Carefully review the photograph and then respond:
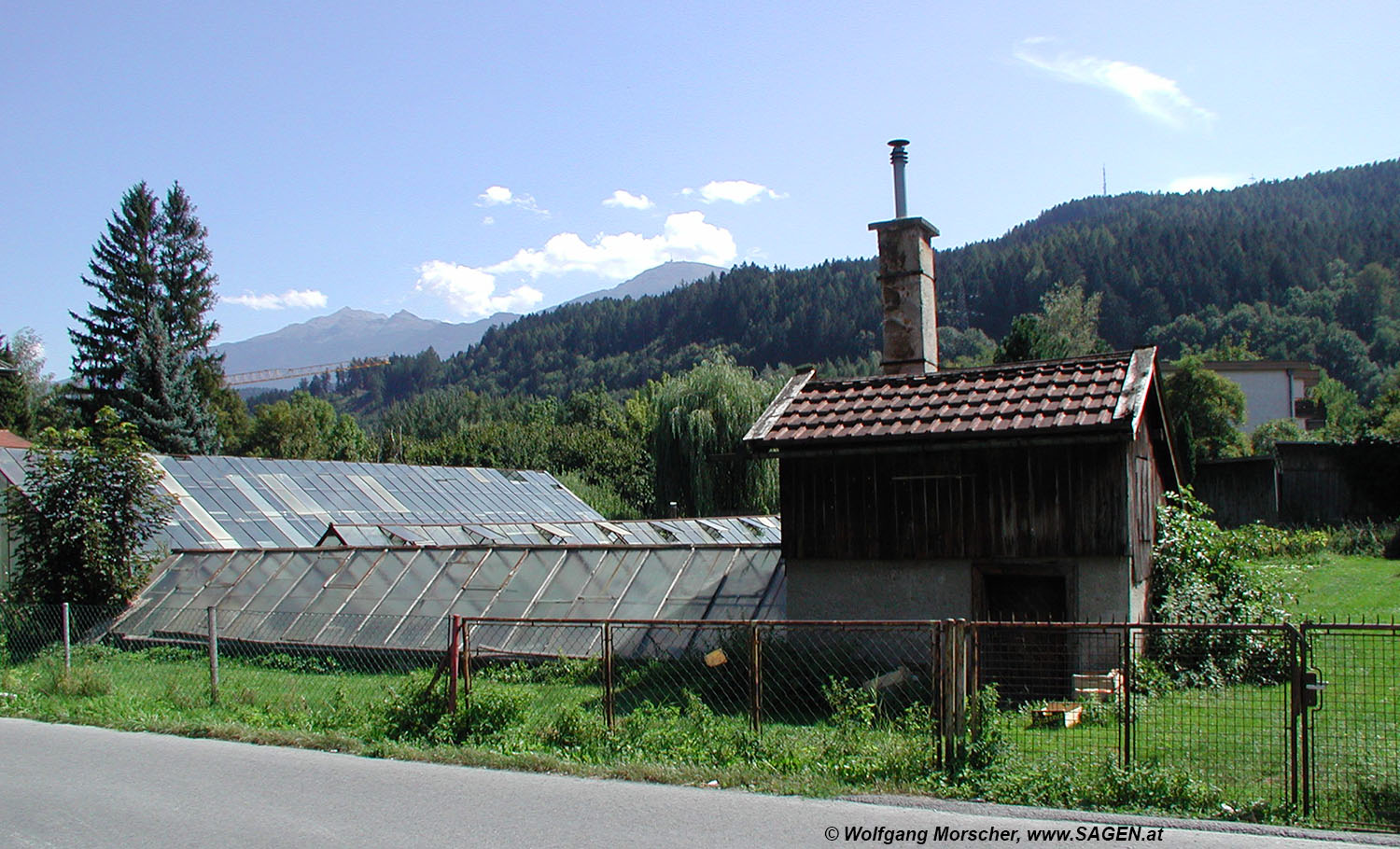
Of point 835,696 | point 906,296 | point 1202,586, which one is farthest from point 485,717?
point 1202,586

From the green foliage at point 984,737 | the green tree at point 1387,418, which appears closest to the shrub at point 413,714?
the green foliage at point 984,737

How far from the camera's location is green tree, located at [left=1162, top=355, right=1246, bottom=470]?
47281 millimetres

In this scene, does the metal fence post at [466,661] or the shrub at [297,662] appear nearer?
the metal fence post at [466,661]

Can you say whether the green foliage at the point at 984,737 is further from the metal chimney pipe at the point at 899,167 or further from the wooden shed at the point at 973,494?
the metal chimney pipe at the point at 899,167

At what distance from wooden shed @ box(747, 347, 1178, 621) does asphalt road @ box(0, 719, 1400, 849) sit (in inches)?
252

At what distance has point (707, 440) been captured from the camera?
41.5 meters

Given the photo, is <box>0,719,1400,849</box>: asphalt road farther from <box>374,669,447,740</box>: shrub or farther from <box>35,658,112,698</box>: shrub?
<box>35,658,112,698</box>: shrub

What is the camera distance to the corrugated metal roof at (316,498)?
24.2 meters

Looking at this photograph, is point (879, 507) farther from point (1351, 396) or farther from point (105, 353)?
point (1351, 396)

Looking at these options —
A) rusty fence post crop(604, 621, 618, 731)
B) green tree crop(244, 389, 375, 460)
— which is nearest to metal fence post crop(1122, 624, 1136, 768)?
rusty fence post crop(604, 621, 618, 731)

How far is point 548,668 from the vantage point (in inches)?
594

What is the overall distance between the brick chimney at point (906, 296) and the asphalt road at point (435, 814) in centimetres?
921

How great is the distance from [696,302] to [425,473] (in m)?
119

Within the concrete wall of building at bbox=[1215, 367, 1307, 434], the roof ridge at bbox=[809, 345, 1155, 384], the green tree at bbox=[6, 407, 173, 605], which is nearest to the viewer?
the roof ridge at bbox=[809, 345, 1155, 384]
